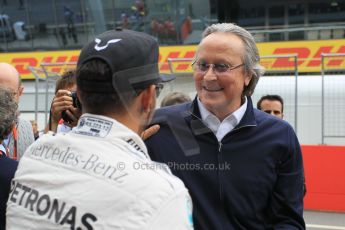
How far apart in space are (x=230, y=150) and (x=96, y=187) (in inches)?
36.4

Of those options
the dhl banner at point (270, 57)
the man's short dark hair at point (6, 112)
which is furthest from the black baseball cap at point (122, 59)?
the dhl banner at point (270, 57)

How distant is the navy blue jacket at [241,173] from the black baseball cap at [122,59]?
2.35 ft

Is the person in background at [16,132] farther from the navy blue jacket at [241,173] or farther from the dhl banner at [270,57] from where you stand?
the dhl banner at [270,57]

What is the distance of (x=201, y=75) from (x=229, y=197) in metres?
0.54

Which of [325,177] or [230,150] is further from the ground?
[230,150]

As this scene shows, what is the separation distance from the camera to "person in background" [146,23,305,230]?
6.07 ft

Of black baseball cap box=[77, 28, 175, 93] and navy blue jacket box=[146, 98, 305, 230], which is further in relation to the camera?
navy blue jacket box=[146, 98, 305, 230]

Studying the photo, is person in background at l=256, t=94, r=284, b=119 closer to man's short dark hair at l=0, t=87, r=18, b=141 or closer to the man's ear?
man's short dark hair at l=0, t=87, r=18, b=141

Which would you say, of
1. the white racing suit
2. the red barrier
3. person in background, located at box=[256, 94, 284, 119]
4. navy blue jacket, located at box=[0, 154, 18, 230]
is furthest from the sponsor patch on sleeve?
the red barrier

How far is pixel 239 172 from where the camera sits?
1.87 m

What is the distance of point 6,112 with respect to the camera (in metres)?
2.20

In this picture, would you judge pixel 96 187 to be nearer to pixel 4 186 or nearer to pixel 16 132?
pixel 4 186

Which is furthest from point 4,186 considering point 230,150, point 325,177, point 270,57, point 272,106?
point 270,57

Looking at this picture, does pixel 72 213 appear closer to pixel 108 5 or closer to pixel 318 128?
pixel 318 128
